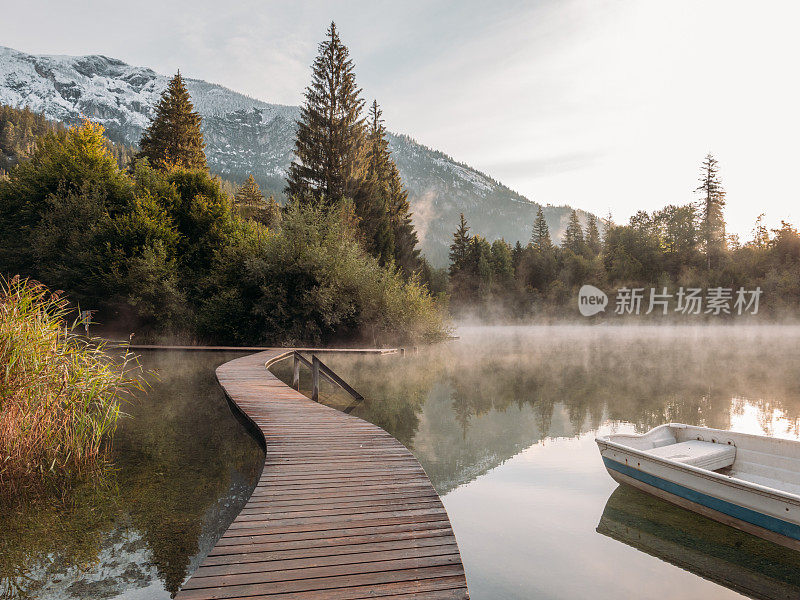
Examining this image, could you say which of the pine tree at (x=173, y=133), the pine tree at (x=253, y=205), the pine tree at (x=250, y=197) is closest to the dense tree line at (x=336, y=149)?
the pine tree at (x=173, y=133)

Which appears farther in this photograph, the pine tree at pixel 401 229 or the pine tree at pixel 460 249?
the pine tree at pixel 460 249

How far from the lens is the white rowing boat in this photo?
4.93 metres

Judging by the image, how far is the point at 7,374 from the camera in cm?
550

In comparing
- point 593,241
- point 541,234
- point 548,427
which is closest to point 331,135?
point 548,427

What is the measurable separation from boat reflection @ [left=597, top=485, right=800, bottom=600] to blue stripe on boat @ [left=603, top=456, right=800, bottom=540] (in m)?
0.27

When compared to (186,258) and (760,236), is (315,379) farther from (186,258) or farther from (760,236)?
(760,236)

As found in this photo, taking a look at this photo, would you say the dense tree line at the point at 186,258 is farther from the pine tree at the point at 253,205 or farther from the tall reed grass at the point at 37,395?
the pine tree at the point at 253,205

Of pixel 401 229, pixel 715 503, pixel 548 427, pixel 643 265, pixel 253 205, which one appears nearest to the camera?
pixel 715 503

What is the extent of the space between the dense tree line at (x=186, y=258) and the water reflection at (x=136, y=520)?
11.6 meters

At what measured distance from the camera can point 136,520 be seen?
518cm

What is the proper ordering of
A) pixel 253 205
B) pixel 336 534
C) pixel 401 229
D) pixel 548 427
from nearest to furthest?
pixel 336 534 < pixel 548 427 < pixel 401 229 < pixel 253 205

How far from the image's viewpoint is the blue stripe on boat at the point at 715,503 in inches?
189

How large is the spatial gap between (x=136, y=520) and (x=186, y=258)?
2085cm

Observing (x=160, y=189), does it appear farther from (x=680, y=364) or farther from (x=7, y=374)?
(x=680, y=364)
